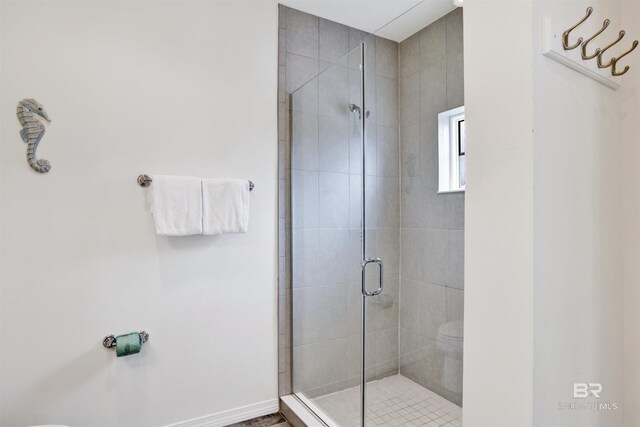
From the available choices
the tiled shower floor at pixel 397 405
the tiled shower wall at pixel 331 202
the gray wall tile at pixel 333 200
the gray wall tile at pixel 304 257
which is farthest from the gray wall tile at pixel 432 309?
the gray wall tile at pixel 304 257

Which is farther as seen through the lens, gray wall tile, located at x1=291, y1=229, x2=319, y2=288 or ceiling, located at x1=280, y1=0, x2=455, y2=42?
gray wall tile, located at x1=291, y1=229, x2=319, y2=288

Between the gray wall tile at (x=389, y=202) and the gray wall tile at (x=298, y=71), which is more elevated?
the gray wall tile at (x=298, y=71)

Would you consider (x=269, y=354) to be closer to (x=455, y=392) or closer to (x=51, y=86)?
(x=455, y=392)

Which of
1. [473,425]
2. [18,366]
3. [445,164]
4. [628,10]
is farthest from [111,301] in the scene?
[628,10]

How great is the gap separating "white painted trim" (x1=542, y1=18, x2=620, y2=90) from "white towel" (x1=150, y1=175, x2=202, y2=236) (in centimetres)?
159

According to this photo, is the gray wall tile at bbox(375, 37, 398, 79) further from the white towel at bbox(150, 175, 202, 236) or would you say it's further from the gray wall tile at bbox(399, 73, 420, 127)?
the white towel at bbox(150, 175, 202, 236)

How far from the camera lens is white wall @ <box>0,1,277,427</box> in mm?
1555

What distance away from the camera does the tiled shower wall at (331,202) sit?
5.88ft

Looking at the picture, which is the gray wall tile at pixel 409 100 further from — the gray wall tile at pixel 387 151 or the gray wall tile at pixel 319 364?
the gray wall tile at pixel 319 364

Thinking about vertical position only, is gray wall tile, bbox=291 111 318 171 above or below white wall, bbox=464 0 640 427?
above

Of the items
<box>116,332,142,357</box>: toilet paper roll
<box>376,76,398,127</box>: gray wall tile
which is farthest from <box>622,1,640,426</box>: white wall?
<box>116,332,142,357</box>: toilet paper roll

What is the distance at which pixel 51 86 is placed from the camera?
1604 mm

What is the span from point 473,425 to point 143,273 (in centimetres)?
162

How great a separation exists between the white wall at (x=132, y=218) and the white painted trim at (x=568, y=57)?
161 centimetres
